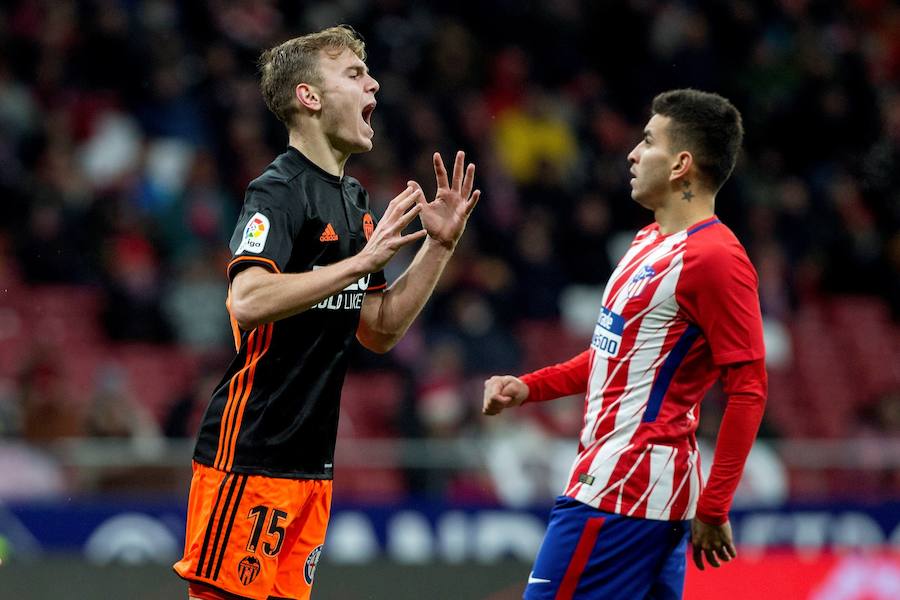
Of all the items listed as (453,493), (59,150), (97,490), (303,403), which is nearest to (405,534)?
A: (453,493)

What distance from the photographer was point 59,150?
10781 millimetres

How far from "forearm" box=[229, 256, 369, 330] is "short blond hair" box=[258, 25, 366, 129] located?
0.68 m

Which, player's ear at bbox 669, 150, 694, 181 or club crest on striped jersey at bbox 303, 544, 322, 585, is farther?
player's ear at bbox 669, 150, 694, 181

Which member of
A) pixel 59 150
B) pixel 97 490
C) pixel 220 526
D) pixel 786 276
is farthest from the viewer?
pixel 786 276

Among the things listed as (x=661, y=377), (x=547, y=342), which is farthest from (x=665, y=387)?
(x=547, y=342)

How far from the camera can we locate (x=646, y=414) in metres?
4.27

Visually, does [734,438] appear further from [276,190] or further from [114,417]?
[114,417]

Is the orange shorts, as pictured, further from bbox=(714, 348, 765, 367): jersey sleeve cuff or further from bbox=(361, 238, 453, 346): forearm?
bbox=(714, 348, 765, 367): jersey sleeve cuff

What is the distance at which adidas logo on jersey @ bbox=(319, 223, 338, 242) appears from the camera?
13.8 ft

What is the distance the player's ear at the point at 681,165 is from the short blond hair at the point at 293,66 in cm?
110

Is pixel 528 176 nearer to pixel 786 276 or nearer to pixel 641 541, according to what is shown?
pixel 786 276

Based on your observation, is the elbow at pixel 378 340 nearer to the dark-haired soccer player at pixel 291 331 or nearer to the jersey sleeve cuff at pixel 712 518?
the dark-haired soccer player at pixel 291 331

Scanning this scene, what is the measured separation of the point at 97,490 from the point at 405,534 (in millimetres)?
2001

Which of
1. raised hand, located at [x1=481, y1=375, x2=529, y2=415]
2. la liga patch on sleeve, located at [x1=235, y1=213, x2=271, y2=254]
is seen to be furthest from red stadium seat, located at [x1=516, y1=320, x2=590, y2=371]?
la liga patch on sleeve, located at [x1=235, y1=213, x2=271, y2=254]
